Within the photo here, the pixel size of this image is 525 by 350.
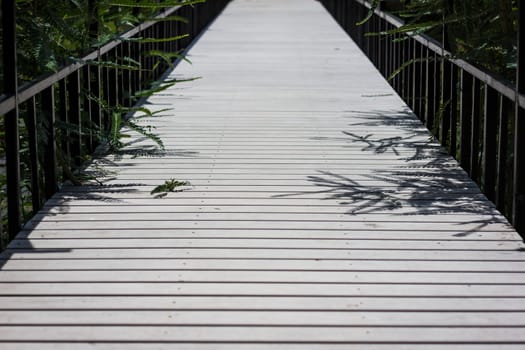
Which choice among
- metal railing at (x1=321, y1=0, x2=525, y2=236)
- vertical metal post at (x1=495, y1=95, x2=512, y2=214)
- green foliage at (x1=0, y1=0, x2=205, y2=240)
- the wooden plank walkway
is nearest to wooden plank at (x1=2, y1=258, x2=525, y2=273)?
the wooden plank walkway

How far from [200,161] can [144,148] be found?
558mm

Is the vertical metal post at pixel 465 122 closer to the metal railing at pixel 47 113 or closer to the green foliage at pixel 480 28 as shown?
the green foliage at pixel 480 28

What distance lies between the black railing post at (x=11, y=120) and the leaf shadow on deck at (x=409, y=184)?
1317 mm

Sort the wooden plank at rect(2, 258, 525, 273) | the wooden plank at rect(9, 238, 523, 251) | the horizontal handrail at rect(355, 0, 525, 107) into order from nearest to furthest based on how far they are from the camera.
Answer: the wooden plank at rect(2, 258, 525, 273)
the wooden plank at rect(9, 238, 523, 251)
the horizontal handrail at rect(355, 0, 525, 107)

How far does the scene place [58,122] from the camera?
518 cm

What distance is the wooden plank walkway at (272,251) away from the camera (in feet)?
10.8

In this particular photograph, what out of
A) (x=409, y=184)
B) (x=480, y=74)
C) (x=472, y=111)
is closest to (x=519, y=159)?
(x=480, y=74)

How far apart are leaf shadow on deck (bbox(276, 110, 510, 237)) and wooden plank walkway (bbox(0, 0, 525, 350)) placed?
14 millimetres

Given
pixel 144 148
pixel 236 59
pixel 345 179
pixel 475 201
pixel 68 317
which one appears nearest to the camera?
pixel 68 317

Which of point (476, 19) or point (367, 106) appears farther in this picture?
point (367, 106)

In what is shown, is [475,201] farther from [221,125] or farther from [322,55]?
[322,55]

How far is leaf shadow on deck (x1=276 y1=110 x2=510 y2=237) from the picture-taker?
16.0 ft

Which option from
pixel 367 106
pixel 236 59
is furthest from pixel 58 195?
pixel 236 59

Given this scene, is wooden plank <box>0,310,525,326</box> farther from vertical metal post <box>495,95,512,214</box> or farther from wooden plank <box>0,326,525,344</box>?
vertical metal post <box>495,95,512,214</box>
